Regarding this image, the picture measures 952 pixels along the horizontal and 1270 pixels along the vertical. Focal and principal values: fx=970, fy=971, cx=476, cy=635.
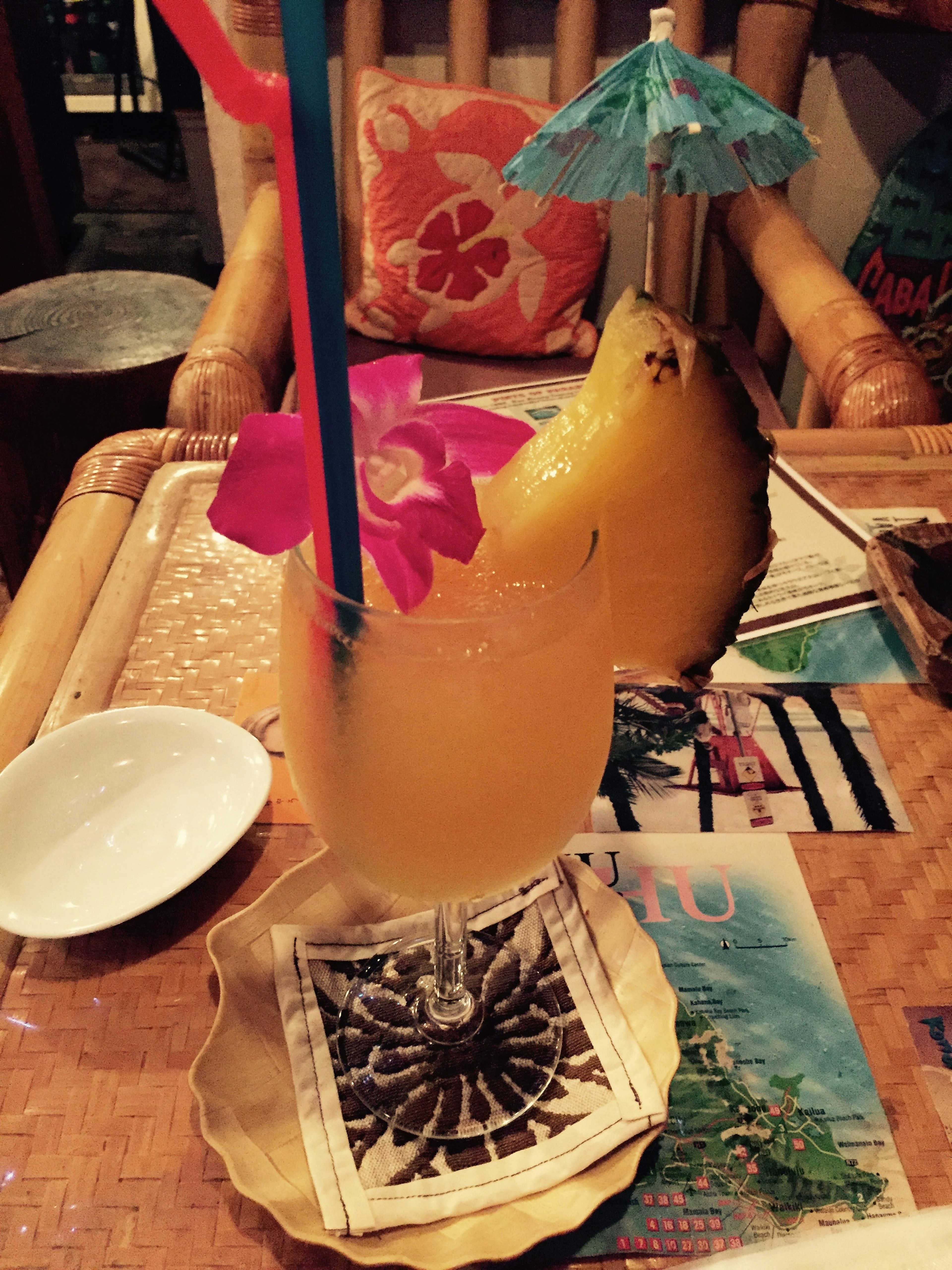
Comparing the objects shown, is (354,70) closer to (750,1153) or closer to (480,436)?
(480,436)

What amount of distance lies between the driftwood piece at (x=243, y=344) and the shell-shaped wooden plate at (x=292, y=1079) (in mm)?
684

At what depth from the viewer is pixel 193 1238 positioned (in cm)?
47

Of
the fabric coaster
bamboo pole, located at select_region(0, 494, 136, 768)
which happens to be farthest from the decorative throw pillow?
the fabric coaster

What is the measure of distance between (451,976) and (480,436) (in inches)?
12.5

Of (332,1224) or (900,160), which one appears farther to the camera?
(900,160)

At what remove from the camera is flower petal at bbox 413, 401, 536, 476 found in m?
0.48

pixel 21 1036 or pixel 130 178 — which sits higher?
pixel 21 1036

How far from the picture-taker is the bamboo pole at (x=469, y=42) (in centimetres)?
196

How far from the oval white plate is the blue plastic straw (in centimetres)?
32

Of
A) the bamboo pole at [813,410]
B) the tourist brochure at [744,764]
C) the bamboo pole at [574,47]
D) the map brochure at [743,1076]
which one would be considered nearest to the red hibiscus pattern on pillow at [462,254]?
the bamboo pole at [574,47]

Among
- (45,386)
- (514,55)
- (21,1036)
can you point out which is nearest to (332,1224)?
(21,1036)

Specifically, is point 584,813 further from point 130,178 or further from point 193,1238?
point 130,178

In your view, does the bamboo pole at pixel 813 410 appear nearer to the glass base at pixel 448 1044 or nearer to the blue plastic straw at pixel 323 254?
the glass base at pixel 448 1044

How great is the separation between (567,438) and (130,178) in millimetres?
5185
